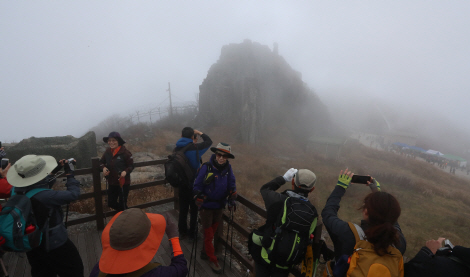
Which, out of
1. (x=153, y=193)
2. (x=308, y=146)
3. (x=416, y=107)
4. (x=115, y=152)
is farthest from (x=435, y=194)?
(x=416, y=107)

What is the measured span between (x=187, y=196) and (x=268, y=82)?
4055cm

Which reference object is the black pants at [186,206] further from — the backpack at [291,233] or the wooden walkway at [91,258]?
the backpack at [291,233]

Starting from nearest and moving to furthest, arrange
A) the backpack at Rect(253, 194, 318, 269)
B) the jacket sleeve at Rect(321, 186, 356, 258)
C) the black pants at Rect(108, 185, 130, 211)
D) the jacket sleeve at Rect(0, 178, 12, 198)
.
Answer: the jacket sleeve at Rect(321, 186, 356, 258), the backpack at Rect(253, 194, 318, 269), the jacket sleeve at Rect(0, 178, 12, 198), the black pants at Rect(108, 185, 130, 211)

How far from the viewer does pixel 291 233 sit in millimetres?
2600

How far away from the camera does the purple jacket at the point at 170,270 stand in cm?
179

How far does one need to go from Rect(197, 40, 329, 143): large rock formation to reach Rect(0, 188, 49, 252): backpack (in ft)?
103

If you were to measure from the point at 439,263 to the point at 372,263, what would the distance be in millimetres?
482

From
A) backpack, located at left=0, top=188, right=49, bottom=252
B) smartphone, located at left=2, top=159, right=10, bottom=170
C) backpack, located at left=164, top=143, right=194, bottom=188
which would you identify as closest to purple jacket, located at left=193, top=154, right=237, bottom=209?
backpack, located at left=164, top=143, right=194, bottom=188

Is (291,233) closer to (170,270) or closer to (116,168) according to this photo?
(170,270)

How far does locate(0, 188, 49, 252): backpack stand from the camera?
2340 millimetres

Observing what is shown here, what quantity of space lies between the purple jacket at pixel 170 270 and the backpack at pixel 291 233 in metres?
1.10

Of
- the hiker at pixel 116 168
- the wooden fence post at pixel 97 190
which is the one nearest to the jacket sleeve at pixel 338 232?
the hiker at pixel 116 168

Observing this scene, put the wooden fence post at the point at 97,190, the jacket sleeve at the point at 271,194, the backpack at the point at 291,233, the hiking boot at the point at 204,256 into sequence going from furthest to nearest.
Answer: the wooden fence post at the point at 97,190 < the hiking boot at the point at 204,256 < the jacket sleeve at the point at 271,194 < the backpack at the point at 291,233

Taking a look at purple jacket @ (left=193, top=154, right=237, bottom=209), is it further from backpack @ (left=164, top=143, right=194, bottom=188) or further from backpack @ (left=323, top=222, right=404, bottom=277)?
backpack @ (left=323, top=222, right=404, bottom=277)
